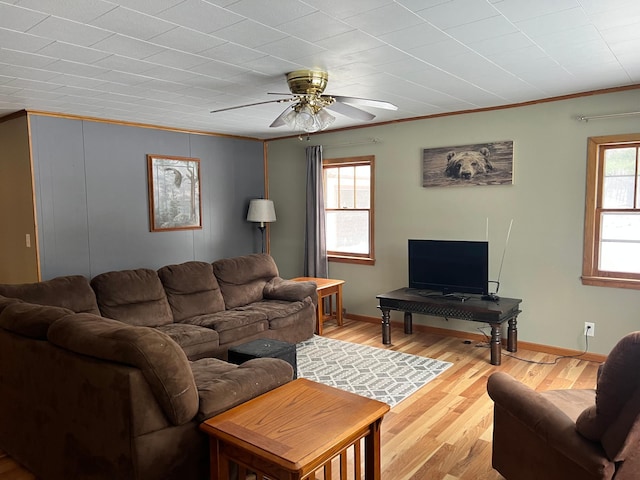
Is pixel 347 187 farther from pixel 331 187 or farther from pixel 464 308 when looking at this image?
pixel 464 308

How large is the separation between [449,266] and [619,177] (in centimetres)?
165

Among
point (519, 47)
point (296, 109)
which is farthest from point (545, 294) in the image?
point (296, 109)

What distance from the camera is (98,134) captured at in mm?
4809

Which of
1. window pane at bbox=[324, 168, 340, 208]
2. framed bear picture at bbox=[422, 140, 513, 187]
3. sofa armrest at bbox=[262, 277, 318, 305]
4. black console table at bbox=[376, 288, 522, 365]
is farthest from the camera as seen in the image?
window pane at bbox=[324, 168, 340, 208]

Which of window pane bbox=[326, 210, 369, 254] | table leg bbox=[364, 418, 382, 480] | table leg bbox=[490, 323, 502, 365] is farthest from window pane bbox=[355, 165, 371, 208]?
table leg bbox=[364, 418, 382, 480]

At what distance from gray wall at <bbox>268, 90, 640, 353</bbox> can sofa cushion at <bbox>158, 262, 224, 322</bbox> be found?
193cm

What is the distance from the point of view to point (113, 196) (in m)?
4.93

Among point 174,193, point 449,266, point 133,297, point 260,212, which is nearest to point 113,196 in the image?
point 174,193

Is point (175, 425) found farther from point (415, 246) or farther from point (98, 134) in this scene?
point (98, 134)

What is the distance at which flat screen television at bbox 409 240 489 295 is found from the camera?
447 centimetres

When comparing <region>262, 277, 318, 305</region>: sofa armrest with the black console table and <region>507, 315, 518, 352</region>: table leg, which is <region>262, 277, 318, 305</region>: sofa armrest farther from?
<region>507, 315, 518, 352</region>: table leg

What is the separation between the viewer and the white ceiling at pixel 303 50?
2240 mm

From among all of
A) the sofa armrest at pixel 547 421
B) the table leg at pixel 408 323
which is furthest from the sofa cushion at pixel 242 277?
the sofa armrest at pixel 547 421

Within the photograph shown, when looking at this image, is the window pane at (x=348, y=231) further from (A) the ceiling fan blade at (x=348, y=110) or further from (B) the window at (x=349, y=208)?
(A) the ceiling fan blade at (x=348, y=110)
